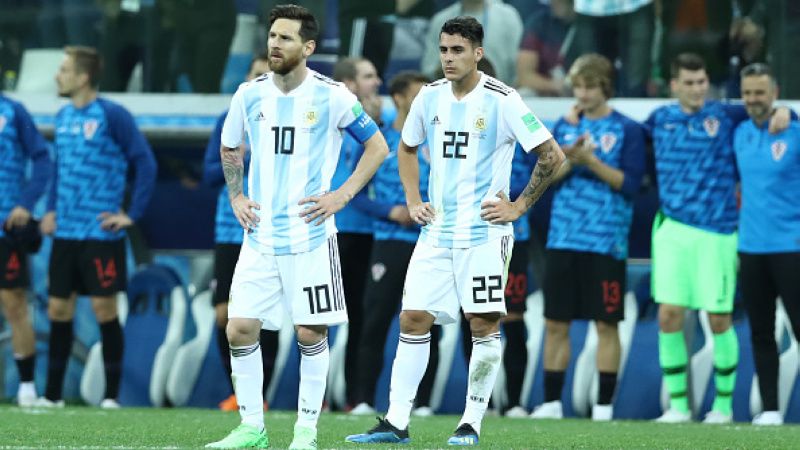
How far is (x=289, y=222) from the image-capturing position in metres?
7.52

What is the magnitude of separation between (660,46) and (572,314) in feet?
8.57

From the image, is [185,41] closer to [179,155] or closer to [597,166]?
[179,155]

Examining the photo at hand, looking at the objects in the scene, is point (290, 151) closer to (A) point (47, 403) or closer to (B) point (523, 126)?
(B) point (523, 126)

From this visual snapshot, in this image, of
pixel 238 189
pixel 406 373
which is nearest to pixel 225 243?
pixel 406 373

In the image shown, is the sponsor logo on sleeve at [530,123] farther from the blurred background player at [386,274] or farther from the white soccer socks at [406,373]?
the blurred background player at [386,274]

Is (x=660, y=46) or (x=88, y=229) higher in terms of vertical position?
(x=660, y=46)

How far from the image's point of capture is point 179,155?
45.0ft

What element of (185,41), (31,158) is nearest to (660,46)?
(185,41)

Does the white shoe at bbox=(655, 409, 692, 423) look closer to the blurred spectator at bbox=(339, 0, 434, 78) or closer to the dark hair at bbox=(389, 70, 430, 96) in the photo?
the dark hair at bbox=(389, 70, 430, 96)

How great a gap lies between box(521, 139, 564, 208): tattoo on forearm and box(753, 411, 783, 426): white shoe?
3285 mm

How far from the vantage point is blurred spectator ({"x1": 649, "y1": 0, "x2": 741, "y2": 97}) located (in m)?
12.6

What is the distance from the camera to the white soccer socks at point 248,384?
24.7 ft

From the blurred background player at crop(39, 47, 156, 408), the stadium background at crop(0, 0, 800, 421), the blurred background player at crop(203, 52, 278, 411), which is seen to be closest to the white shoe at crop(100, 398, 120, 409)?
the blurred background player at crop(39, 47, 156, 408)

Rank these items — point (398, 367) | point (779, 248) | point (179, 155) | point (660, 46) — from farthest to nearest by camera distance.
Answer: point (179, 155) → point (660, 46) → point (779, 248) → point (398, 367)
